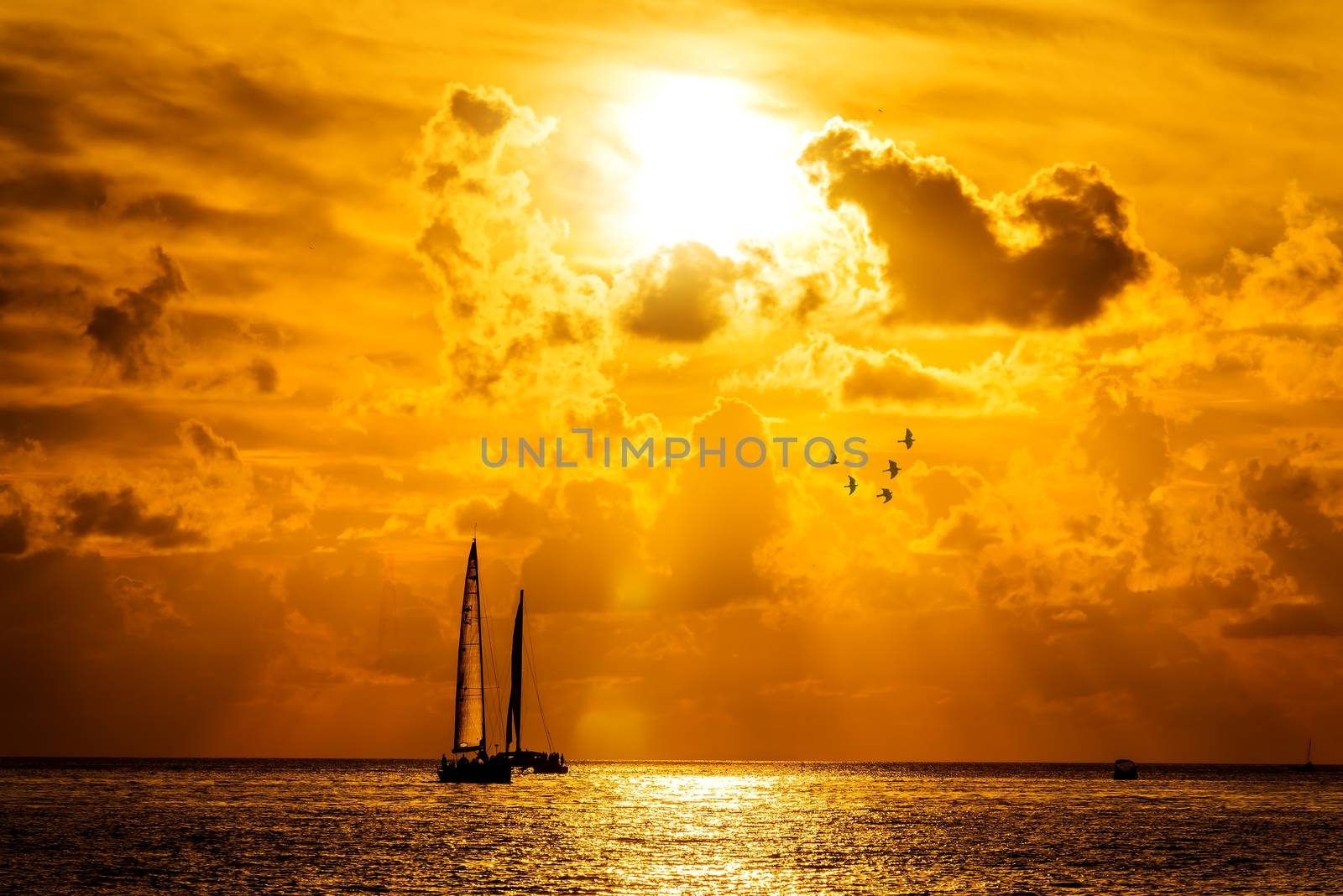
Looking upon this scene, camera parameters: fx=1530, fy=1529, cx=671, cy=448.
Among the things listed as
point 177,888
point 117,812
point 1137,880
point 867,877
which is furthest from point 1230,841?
point 117,812

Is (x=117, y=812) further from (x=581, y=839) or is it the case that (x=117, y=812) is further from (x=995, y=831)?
(x=995, y=831)

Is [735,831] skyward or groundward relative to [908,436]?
groundward

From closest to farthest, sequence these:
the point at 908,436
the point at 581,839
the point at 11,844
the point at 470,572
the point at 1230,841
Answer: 1. the point at 908,436
2. the point at 11,844
3. the point at 581,839
4. the point at 1230,841
5. the point at 470,572

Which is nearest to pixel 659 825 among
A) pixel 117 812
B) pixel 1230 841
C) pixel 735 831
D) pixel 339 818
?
pixel 735 831

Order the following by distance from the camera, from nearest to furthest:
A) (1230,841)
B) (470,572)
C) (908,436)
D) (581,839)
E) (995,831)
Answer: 1. (908,436)
2. (581,839)
3. (1230,841)
4. (995,831)
5. (470,572)

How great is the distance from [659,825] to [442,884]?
6774 centimetres

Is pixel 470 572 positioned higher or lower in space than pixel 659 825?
higher

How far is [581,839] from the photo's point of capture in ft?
477

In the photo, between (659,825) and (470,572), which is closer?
(659,825)

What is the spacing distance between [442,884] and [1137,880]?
50579 mm

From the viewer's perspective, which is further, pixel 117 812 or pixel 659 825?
pixel 117 812

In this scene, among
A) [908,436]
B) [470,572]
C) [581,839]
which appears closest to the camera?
[908,436]

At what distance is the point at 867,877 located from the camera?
4469 inches

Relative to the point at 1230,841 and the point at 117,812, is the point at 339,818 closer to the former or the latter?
the point at 117,812
